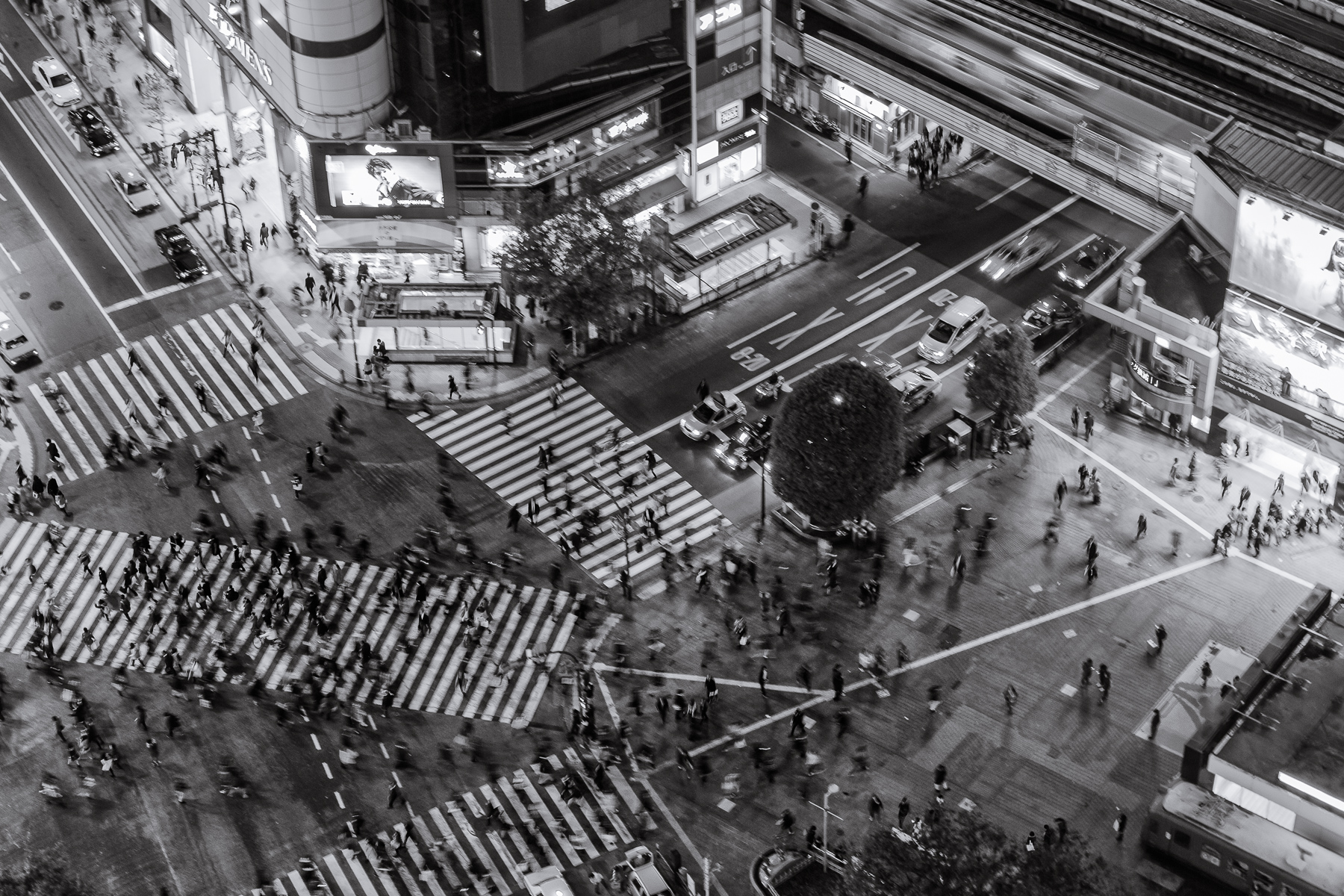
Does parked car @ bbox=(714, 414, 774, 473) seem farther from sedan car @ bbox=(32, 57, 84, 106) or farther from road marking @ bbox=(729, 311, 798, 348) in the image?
sedan car @ bbox=(32, 57, 84, 106)

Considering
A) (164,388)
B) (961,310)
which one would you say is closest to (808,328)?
(961,310)

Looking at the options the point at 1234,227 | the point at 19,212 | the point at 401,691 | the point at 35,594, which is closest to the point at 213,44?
the point at 19,212

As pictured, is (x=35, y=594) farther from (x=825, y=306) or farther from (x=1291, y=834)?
(x=1291, y=834)

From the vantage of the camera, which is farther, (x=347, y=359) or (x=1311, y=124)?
(x=347, y=359)

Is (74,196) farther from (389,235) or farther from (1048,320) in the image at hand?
(1048,320)

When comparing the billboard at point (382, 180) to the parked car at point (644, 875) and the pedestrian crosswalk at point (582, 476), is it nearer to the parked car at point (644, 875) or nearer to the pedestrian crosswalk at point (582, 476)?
the pedestrian crosswalk at point (582, 476)

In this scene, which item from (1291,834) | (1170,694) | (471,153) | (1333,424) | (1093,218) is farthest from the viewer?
(1093,218)
